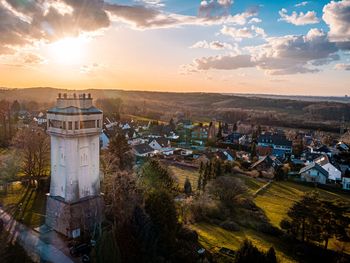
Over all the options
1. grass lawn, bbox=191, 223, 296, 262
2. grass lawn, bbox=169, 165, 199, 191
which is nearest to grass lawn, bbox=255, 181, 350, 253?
grass lawn, bbox=191, 223, 296, 262

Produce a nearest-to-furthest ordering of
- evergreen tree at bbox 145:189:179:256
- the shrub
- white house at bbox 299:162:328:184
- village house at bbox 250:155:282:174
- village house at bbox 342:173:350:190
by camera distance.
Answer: evergreen tree at bbox 145:189:179:256
the shrub
village house at bbox 342:173:350:190
white house at bbox 299:162:328:184
village house at bbox 250:155:282:174

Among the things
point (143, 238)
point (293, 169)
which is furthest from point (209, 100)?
point (143, 238)

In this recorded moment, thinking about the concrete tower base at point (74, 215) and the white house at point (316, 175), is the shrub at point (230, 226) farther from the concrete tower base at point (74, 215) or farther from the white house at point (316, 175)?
the white house at point (316, 175)

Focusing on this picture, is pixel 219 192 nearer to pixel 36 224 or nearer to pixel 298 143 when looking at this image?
pixel 36 224

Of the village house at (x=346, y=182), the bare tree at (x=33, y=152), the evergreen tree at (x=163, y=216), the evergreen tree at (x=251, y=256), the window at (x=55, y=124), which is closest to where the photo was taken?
the evergreen tree at (x=251, y=256)

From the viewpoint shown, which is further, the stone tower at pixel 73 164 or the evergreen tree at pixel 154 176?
the evergreen tree at pixel 154 176

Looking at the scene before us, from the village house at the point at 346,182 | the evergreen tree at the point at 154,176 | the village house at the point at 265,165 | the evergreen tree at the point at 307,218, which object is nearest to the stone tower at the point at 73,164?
the evergreen tree at the point at 154,176

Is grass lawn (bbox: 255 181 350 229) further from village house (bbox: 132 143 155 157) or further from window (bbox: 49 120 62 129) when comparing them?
village house (bbox: 132 143 155 157)
